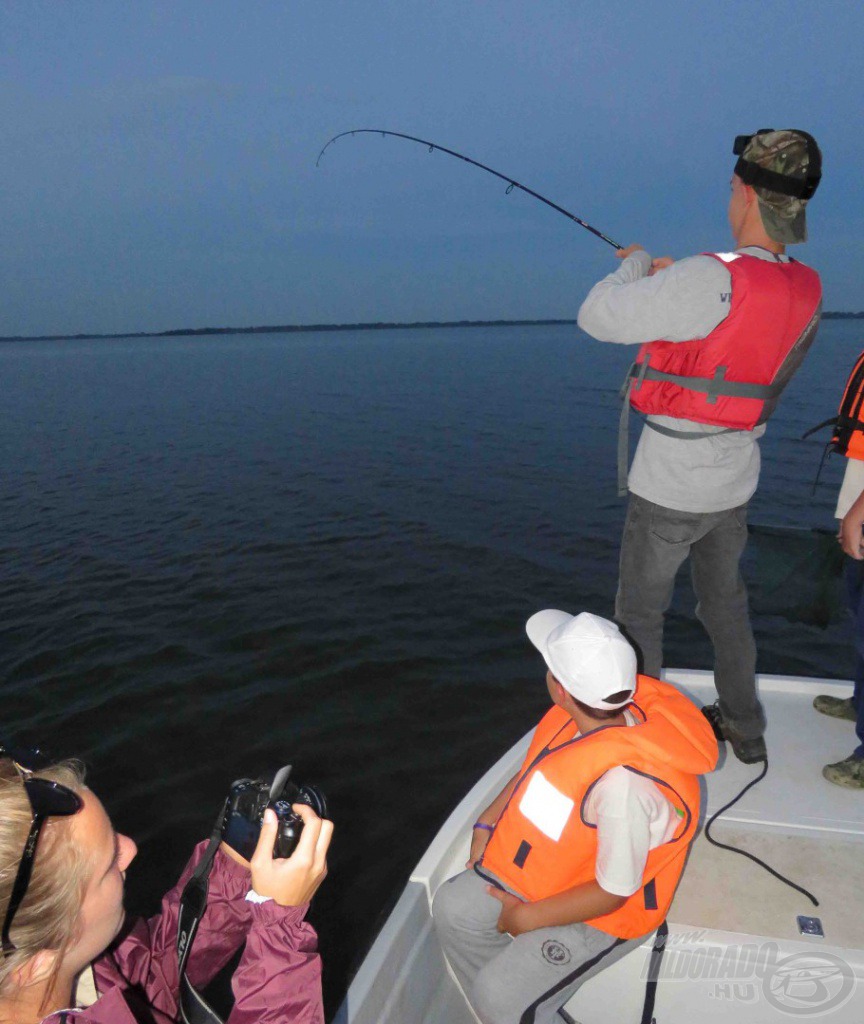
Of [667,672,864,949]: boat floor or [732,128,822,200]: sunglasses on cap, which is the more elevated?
[732,128,822,200]: sunglasses on cap

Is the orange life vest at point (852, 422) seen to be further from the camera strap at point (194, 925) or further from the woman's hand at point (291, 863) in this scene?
the camera strap at point (194, 925)

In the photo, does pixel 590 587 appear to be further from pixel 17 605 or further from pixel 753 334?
pixel 17 605

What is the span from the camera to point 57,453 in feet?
52.1

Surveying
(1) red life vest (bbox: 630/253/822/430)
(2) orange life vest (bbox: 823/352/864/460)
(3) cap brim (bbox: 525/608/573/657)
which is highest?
(1) red life vest (bbox: 630/253/822/430)

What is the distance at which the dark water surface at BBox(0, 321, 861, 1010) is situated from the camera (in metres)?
4.99

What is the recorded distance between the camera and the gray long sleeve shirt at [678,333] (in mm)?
2547

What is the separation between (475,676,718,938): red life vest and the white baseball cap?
121 mm

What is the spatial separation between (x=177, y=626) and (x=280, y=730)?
7.34 feet

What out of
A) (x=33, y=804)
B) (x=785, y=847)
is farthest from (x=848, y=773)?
(x=33, y=804)

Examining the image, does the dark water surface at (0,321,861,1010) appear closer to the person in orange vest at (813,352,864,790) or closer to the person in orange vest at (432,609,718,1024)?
the person in orange vest at (432,609,718,1024)

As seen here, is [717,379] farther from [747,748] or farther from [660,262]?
[747,748]

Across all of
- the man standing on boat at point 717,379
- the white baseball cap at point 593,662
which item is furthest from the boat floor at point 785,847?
the white baseball cap at point 593,662

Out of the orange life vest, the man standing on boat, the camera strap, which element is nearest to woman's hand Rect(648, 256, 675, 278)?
the man standing on boat

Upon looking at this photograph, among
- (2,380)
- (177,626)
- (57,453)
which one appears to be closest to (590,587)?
(177,626)
